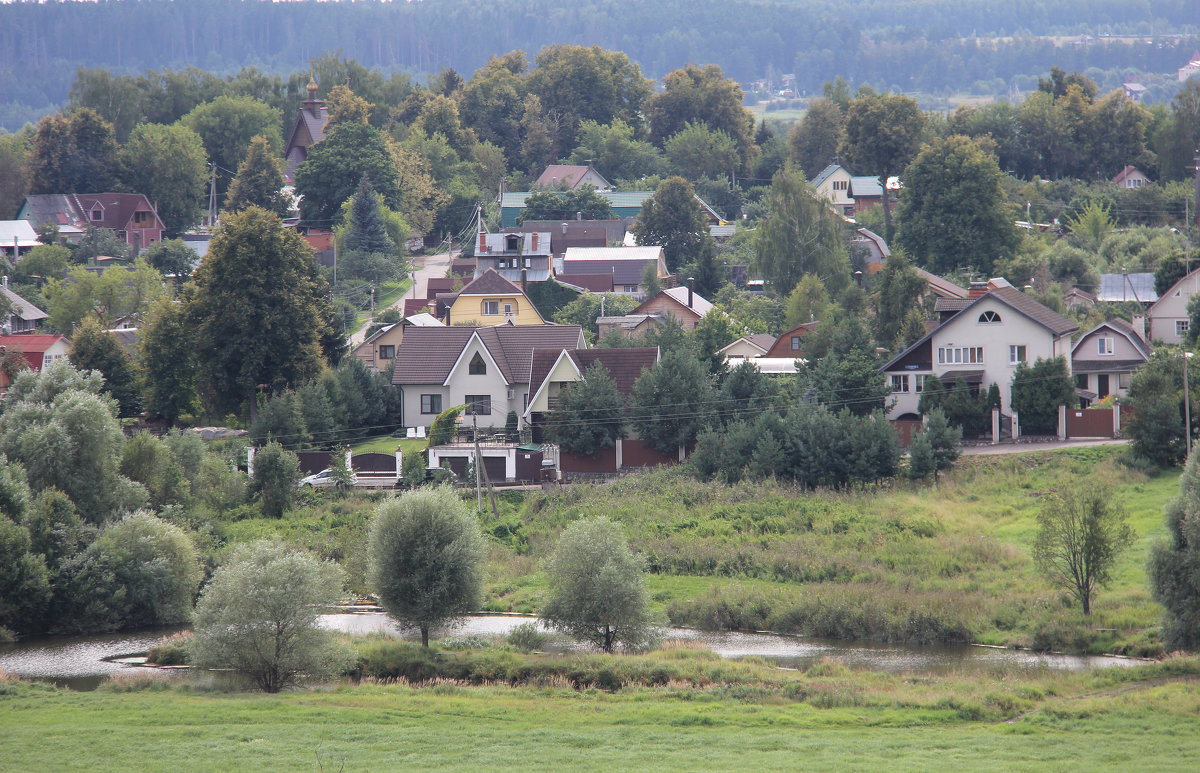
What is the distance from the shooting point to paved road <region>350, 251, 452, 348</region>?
226ft

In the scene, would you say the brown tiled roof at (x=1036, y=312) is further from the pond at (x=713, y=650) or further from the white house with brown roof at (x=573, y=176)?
the white house with brown roof at (x=573, y=176)

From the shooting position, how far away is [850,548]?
3825 centimetres

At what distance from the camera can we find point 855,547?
38281 millimetres

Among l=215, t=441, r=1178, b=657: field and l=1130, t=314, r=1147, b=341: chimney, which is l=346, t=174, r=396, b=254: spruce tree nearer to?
l=215, t=441, r=1178, b=657: field

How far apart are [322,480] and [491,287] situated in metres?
22.1

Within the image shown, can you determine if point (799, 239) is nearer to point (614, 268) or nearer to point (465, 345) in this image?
point (614, 268)

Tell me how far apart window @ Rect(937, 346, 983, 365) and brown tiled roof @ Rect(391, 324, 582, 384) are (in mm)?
15134

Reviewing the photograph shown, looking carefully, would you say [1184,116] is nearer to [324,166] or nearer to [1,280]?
[324,166]

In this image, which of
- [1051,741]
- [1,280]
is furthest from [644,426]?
[1,280]

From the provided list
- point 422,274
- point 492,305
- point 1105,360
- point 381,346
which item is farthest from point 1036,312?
point 422,274

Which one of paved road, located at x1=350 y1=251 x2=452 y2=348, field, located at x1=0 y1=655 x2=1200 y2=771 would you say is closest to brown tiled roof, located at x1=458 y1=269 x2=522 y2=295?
paved road, located at x1=350 y1=251 x2=452 y2=348

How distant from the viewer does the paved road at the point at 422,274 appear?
226 ft

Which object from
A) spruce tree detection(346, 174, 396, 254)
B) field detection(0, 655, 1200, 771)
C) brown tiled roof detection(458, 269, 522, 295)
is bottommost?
field detection(0, 655, 1200, 771)

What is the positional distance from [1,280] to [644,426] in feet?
152
